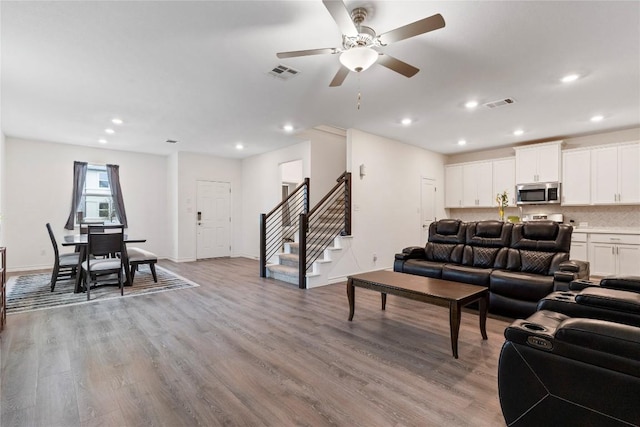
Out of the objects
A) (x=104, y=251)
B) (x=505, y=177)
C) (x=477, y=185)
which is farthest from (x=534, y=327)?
(x=477, y=185)

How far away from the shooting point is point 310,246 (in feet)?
18.3

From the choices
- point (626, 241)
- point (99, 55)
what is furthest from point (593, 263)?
point (99, 55)

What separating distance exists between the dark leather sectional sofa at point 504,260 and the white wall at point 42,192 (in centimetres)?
689

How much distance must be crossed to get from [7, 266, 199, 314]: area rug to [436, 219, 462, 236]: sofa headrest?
4.14m

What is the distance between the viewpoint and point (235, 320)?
11.2ft

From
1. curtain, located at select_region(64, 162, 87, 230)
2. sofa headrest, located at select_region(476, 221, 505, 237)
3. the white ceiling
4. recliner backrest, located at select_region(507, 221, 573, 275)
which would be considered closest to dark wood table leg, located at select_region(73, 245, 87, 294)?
the white ceiling

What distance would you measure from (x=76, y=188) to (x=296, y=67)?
6.42 m

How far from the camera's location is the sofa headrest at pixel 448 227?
4743 millimetres

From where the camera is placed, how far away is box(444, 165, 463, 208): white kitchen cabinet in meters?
7.85

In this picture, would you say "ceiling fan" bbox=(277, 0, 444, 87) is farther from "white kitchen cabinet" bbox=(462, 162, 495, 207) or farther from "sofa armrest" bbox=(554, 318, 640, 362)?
"white kitchen cabinet" bbox=(462, 162, 495, 207)

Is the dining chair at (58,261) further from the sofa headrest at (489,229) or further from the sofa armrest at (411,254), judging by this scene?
the sofa headrest at (489,229)

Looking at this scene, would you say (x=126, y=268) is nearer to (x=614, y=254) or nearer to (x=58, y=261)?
(x=58, y=261)

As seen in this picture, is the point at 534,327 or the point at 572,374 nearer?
the point at 572,374

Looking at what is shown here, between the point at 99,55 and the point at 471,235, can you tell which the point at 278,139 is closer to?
the point at 99,55
